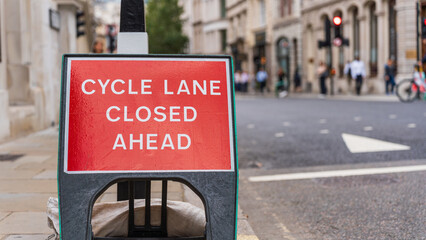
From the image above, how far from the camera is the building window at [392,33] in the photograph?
1101 inches

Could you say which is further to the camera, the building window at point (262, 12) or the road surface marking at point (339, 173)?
the building window at point (262, 12)

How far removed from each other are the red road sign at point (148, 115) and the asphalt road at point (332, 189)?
1415 millimetres

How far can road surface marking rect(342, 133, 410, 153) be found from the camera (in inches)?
331

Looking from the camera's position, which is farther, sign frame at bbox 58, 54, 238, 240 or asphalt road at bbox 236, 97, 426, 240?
asphalt road at bbox 236, 97, 426, 240

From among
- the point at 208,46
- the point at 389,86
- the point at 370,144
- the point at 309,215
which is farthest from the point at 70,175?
the point at 208,46

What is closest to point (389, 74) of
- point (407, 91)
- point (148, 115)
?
point (407, 91)

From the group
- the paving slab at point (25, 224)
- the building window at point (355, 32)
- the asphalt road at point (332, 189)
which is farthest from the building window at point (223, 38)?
the paving slab at point (25, 224)

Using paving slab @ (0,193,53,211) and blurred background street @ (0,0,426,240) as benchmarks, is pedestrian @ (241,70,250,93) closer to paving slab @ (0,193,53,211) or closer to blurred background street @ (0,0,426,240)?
blurred background street @ (0,0,426,240)

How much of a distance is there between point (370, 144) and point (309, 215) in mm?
4313

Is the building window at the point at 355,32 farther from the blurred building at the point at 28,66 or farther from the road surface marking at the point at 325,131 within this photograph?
the road surface marking at the point at 325,131

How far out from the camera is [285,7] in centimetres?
4247

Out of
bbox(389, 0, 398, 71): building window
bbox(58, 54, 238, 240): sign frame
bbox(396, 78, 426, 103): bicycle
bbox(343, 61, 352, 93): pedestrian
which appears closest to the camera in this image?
bbox(58, 54, 238, 240): sign frame

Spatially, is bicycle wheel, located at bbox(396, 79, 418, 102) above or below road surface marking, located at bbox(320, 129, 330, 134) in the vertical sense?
above

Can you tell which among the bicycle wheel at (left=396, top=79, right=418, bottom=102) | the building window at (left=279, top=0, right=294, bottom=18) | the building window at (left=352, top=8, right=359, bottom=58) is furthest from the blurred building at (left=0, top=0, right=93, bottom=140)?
the building window at (left=279, top=0, right=294, bottom=18)
